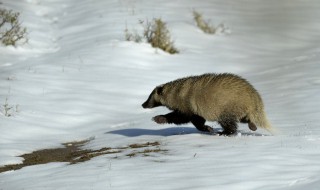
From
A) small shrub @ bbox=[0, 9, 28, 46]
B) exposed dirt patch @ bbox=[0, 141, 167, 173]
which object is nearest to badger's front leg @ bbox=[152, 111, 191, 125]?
exposed dirt patch @ bbox=[0, 141, 167, 173]

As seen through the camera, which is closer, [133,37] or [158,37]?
[158,37]

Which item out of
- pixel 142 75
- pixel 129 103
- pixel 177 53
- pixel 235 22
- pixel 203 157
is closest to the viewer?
pixel 203 157

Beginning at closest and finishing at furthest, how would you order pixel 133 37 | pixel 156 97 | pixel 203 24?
pixel 156 97
pixel 133 37
pixel 203 24

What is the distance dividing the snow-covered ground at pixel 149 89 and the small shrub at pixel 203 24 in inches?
9.6

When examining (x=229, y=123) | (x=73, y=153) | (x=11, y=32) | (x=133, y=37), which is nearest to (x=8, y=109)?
(x=73, y=153)

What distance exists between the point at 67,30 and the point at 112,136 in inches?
344

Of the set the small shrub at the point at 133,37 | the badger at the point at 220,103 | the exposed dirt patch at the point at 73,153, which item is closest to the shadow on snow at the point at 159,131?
the badger at the point at 220,103

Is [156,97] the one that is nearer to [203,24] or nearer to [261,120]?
[261,120]

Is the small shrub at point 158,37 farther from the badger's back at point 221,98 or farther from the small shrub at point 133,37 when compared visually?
the badger's back at point 221,98

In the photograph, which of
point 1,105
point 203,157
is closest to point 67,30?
point 1,105

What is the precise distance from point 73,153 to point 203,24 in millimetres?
10167

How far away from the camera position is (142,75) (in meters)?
13.3

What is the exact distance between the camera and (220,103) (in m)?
8.07

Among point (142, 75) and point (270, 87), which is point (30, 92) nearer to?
point (142, 75)
